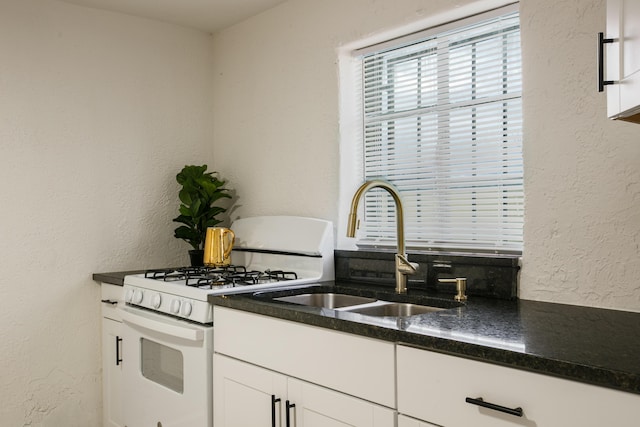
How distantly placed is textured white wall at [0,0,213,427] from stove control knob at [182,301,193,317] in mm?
986

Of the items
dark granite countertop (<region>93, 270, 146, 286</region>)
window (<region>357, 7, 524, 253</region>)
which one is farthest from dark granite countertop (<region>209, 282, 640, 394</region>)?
dark granite countertop (<region>93, 270, 146, 286</region>)

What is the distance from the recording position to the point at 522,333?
1438 millimetres

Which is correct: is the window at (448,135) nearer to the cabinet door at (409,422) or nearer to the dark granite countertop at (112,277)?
the cabinet door at (409,422)

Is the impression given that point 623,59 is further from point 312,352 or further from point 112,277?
point 112,277

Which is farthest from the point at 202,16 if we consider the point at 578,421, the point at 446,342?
the point at 578,421

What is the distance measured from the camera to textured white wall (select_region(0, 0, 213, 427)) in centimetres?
274

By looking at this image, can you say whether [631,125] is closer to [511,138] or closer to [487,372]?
[511,138]

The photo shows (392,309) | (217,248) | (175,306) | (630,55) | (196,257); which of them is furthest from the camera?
Answer: (196,257)

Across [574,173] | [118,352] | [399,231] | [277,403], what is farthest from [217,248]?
[574,173]

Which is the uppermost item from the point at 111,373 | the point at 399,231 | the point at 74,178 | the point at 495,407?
the point at 74,178

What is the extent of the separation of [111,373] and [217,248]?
837 millimetres

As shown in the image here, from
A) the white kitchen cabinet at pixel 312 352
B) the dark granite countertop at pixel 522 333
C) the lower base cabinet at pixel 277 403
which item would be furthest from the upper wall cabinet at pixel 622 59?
the lower base cabinet at pixel 277 403

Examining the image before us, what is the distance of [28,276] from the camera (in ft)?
9.12

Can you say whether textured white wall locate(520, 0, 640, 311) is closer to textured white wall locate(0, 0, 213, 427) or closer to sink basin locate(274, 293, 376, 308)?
sink basin locate(274, 293, 376, 308)
